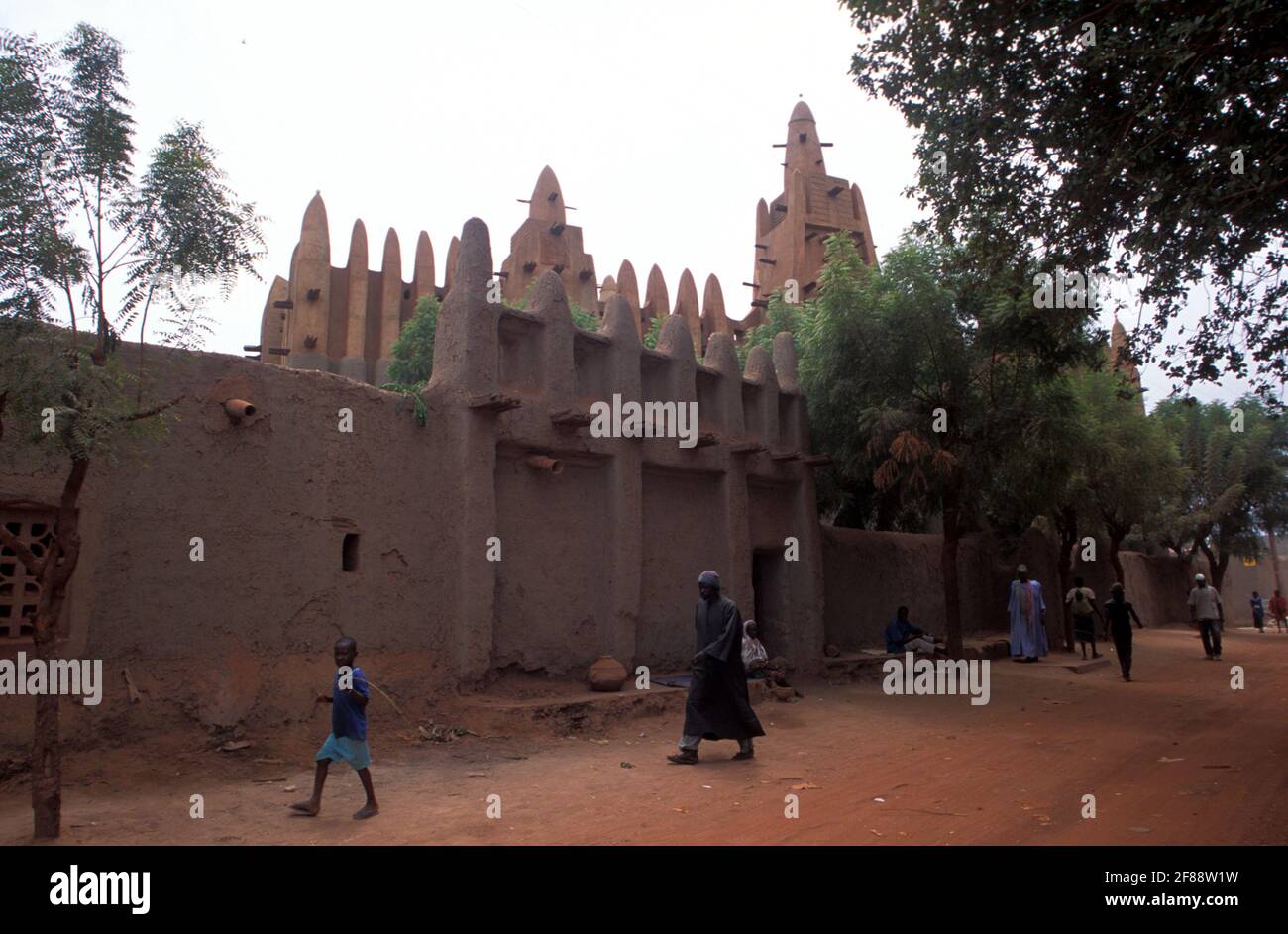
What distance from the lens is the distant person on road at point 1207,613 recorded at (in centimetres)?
2016

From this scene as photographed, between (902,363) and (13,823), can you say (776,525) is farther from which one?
(13,823)

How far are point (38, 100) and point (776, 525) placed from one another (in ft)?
40.4

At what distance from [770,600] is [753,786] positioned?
835 cm

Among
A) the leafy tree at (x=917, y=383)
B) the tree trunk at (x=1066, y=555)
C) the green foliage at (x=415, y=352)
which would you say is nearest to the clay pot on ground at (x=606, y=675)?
the leafy tree at (x=917, y=383)

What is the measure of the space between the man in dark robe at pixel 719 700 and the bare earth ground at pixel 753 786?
0.96 ft

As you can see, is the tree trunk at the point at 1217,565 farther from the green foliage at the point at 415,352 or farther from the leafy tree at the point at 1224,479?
the green foliage at the point at 415,352

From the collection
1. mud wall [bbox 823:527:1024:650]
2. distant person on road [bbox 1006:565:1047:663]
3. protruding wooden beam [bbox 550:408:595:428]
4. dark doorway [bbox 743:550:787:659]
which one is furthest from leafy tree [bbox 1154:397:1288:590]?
protruding wooden beam [bbox 550:408:595:428]

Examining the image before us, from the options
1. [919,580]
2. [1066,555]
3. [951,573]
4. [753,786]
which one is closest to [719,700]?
[753,786]

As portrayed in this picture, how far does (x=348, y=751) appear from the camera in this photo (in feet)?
22.7

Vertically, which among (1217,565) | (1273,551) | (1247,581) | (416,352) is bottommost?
(1247,581)

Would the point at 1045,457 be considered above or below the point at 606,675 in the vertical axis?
above

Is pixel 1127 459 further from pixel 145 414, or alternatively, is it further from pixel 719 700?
pixel 145 414

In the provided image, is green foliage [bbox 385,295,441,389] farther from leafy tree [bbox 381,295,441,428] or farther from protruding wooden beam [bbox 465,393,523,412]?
protruding wooden beam [bbox 465,393,523,412]

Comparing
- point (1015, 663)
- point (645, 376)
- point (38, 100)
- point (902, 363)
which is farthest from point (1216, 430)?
point (38, 100)
